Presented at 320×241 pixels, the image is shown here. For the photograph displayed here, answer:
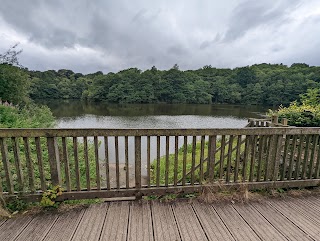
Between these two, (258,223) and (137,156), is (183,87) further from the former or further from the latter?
(258,223)

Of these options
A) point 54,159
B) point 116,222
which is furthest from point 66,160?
point 116,222

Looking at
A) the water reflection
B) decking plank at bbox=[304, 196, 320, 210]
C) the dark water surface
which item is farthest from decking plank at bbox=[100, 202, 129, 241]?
the water reflection

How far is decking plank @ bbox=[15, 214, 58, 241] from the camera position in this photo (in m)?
1.86

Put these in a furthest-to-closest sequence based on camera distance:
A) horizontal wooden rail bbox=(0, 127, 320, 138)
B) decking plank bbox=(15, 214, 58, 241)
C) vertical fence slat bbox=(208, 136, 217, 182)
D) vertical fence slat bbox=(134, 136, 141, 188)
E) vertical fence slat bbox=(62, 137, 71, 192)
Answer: vertical fence slat bbox=(208, 136, 217, 182), vertical fence slat bbox=(134, 136, 141, 188), vertical fence slat bbox=(62, 137, 71, 192), horizontal wooden rail bbox=(0, 127, 320, 138), decking plank bbox=(15, 214, 58, 241)

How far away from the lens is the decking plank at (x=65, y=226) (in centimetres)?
187

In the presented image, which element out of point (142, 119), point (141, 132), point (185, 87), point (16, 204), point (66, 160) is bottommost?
point (142, 119)

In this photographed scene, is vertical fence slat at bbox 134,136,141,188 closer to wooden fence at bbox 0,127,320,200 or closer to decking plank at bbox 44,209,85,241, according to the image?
wooden fence at bbox 0,127,320,200

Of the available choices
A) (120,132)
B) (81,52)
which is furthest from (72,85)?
(120,132)

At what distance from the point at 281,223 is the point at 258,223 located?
0.90 ft

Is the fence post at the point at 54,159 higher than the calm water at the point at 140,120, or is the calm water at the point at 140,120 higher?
the fence post at the point at 54,159

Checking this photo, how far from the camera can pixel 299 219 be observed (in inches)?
88.4

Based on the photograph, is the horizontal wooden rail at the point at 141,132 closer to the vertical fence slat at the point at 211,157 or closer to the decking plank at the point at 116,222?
the vertical fence slat at the point at 211,157

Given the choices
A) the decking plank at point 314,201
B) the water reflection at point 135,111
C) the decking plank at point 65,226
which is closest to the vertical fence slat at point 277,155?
the decking plank at point 314,201

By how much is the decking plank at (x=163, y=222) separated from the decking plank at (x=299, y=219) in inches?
57.0
